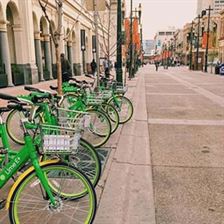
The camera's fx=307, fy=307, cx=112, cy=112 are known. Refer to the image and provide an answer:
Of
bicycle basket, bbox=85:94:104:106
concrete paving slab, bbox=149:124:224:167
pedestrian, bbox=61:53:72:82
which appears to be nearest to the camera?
concrete paving slab, bbox=149:124:224:167

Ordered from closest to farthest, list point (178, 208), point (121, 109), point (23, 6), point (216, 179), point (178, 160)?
1. point (178, 208)
2. point (216, 179)
3. point (178, 160)
4. point (121, 109)
5. point (23, 6)

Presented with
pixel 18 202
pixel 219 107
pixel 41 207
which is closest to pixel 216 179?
pixel 41 207

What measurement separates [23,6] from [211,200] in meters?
16.9

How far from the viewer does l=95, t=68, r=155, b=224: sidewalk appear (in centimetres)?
335

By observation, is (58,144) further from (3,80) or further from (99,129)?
(3,80)

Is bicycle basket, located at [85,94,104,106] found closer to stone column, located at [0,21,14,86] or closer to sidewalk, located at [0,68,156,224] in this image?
sidewalk, located at [0,68,156,224]

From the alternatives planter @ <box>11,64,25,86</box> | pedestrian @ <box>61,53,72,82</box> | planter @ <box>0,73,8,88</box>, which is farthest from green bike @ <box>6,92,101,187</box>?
planter @ <box>11,64,25,86</box>

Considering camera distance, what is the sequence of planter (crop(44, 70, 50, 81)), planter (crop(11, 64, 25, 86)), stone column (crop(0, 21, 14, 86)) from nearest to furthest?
stone column (crop(0, 21, 14, 86)), planter (crop(11, 64, 25, 86)), planter (crop(44, 70, 50, 81))

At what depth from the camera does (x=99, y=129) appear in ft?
18.9

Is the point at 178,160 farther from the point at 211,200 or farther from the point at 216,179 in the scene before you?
the point at 211,200

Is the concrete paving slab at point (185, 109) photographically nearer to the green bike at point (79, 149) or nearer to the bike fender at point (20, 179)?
the green bike at point (79, 149)

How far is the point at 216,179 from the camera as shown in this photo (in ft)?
14.4

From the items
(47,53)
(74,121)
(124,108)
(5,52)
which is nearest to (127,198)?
(74,121)

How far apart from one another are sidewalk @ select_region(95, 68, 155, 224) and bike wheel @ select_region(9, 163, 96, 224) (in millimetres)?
297
